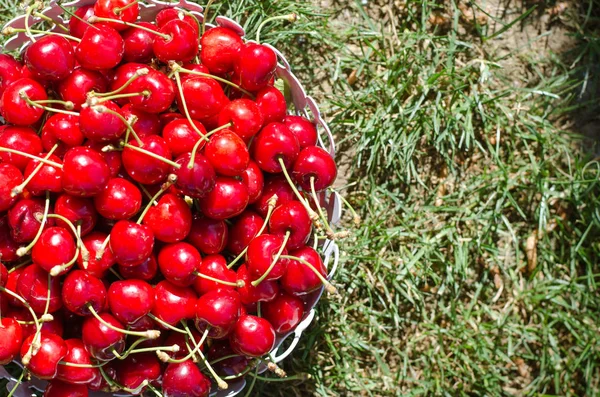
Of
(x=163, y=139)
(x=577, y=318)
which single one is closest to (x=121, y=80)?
(x=163, y=139)

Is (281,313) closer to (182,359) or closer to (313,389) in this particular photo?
(182,359)

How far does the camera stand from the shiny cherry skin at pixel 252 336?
56.0 inches

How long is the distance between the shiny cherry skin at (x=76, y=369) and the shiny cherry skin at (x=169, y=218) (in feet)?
0.96

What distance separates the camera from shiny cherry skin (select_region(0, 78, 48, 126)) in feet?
4.48

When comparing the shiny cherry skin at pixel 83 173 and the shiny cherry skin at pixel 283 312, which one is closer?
the shiny cherry skin at pixel 83 173

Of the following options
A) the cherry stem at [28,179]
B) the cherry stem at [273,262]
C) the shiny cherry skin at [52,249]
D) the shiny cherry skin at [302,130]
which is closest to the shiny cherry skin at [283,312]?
the cherry stem at [273,262]

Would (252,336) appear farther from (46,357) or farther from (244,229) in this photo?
(46,357)

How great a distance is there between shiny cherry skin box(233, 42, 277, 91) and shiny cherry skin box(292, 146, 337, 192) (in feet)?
0.59

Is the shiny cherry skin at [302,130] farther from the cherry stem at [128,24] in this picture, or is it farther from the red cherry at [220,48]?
the cherry stem at [128,24]

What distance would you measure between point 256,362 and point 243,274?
0.23 m

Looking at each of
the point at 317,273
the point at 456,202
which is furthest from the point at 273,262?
the point at 456,202

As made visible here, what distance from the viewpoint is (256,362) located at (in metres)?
1.53

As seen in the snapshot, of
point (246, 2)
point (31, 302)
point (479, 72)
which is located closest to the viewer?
point (31, 302)

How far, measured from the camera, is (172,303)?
1.39 m
